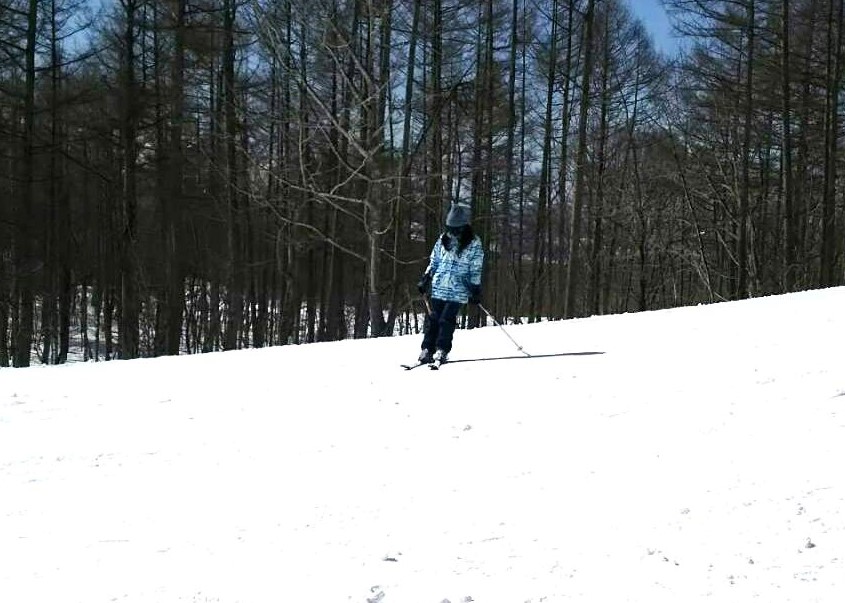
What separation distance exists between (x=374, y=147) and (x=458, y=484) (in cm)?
1090

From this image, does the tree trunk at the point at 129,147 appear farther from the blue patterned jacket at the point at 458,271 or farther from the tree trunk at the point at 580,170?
the blue patterned jacket at the point at 458,271

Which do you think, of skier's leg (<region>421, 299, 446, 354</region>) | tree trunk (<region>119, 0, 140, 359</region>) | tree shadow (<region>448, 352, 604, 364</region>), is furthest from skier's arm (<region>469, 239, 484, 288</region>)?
tree trunk (<region>119, 0, 140, 359</region>)

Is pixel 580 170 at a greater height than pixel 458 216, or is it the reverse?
pixel 580 170

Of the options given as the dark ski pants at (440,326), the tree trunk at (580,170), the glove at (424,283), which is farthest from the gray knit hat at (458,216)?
the tree trunk at (580,170)

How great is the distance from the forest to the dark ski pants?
5.24 meters

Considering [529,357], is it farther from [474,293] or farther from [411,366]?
[411,366]

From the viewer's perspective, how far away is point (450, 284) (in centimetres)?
821

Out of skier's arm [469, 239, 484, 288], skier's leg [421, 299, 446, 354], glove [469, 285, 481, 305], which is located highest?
skier's arm [469, 239, 484, 288]

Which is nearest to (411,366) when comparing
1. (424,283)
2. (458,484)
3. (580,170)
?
(424,283)

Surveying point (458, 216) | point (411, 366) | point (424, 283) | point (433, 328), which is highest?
point (458, 216)

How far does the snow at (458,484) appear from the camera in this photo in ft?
9.68

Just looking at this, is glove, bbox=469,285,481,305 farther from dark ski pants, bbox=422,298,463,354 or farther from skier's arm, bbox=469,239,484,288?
dark ski pants, bbox=422,298,463,354

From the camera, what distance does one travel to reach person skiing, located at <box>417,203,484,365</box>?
8172mm

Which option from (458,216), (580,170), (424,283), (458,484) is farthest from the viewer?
(580,170)
